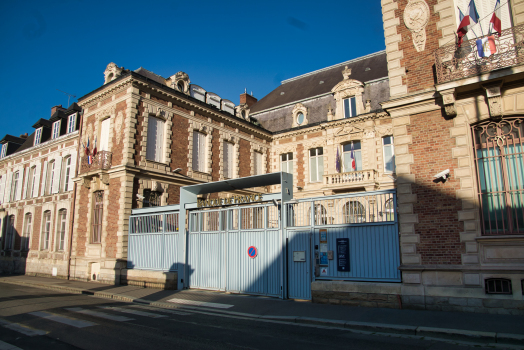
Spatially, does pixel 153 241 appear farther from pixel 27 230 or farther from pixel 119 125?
pixel 27 230

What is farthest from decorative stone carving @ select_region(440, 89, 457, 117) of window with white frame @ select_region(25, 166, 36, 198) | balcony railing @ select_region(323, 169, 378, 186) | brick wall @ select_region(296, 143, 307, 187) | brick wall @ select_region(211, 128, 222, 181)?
window with white frame @ select_region(25, 166, 36, 198)

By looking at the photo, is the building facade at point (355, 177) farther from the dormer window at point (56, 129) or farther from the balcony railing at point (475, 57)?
the dormer window at point (56, 129)

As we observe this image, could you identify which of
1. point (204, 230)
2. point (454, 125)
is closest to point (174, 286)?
A: point (204, 230)

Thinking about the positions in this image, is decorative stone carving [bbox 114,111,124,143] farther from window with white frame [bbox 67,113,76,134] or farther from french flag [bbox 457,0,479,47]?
french flag [bbox 457,0,479,47]

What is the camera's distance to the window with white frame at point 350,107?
24688mm

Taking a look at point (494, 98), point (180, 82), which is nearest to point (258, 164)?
point (180, 82)

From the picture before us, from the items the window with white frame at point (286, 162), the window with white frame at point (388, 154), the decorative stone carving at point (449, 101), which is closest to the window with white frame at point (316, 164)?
the window with white frame at point (286, 162)

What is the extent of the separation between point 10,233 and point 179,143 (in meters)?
17.5

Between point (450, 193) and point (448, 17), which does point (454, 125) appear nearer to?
point (450, 193)

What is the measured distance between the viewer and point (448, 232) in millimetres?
8781

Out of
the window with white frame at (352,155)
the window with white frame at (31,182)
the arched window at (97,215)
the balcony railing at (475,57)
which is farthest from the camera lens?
the window with white frame at (31,182)

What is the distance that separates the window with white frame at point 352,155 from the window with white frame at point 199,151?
9.62 m

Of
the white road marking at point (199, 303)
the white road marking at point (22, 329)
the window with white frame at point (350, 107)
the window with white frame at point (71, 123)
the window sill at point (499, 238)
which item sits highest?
the window with white frame at point (350, 107)

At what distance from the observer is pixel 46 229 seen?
24.0m
